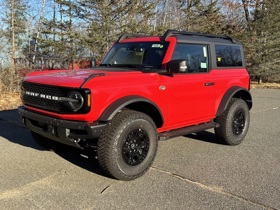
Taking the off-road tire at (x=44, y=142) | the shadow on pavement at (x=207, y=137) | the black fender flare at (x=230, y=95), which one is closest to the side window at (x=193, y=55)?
the black fender flare at (x=230, y=95)

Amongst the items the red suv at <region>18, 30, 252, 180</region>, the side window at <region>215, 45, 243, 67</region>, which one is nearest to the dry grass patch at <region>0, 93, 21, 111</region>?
the red suv at <region>18, 30, 252, 180</region>

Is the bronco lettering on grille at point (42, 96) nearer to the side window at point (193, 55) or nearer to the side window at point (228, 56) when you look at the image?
the side window at point (193, 55)

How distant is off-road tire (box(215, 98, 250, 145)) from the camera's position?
6.00m

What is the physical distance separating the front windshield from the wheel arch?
716 millimetres

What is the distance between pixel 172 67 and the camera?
15.7 feet

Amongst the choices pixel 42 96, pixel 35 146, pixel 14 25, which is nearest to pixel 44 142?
pixel 35 146

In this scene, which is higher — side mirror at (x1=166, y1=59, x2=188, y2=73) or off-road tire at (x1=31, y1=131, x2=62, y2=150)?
side mirror at (x1=166, y1=59, x2=188, y2=73)

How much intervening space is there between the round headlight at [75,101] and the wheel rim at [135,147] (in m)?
0.76

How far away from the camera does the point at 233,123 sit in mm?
6199

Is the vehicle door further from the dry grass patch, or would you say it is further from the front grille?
the dry grass patch

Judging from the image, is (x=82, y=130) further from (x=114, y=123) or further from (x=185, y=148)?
(x=185, y=148)

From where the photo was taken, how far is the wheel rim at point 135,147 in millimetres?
4355

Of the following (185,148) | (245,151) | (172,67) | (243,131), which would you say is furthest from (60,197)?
(243,131)

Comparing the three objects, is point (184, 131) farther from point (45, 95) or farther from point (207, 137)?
point (45, 95)
